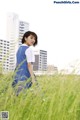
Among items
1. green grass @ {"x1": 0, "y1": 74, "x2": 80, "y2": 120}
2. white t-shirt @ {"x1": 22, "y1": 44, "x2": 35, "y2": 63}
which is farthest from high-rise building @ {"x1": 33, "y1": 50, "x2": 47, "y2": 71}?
green grass @ {"x1": 0, "y1": 74, "x2": 80, "y2": 120}

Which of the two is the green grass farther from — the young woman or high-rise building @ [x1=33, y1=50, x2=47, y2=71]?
the young woman

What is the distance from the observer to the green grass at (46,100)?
3.64m

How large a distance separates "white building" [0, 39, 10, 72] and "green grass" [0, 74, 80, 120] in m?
0.10

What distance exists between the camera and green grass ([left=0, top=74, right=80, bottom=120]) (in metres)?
3.64

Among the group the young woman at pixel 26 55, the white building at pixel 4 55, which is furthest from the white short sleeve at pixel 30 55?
the white building at pixel 4 55

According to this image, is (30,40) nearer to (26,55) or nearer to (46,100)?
(26,55)

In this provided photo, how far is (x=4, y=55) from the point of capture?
4207 millimetres

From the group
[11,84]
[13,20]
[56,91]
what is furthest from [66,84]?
[13,20]

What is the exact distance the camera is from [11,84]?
160 inches

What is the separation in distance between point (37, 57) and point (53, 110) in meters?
1.46

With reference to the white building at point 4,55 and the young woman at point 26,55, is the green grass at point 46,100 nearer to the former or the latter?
the white building at point 4,55

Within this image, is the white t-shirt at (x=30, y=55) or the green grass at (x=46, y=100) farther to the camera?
the white t-shirt at (x=30, y=55)

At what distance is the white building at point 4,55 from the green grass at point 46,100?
4.1 inches

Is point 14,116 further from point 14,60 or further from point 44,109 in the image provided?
point 14,60
